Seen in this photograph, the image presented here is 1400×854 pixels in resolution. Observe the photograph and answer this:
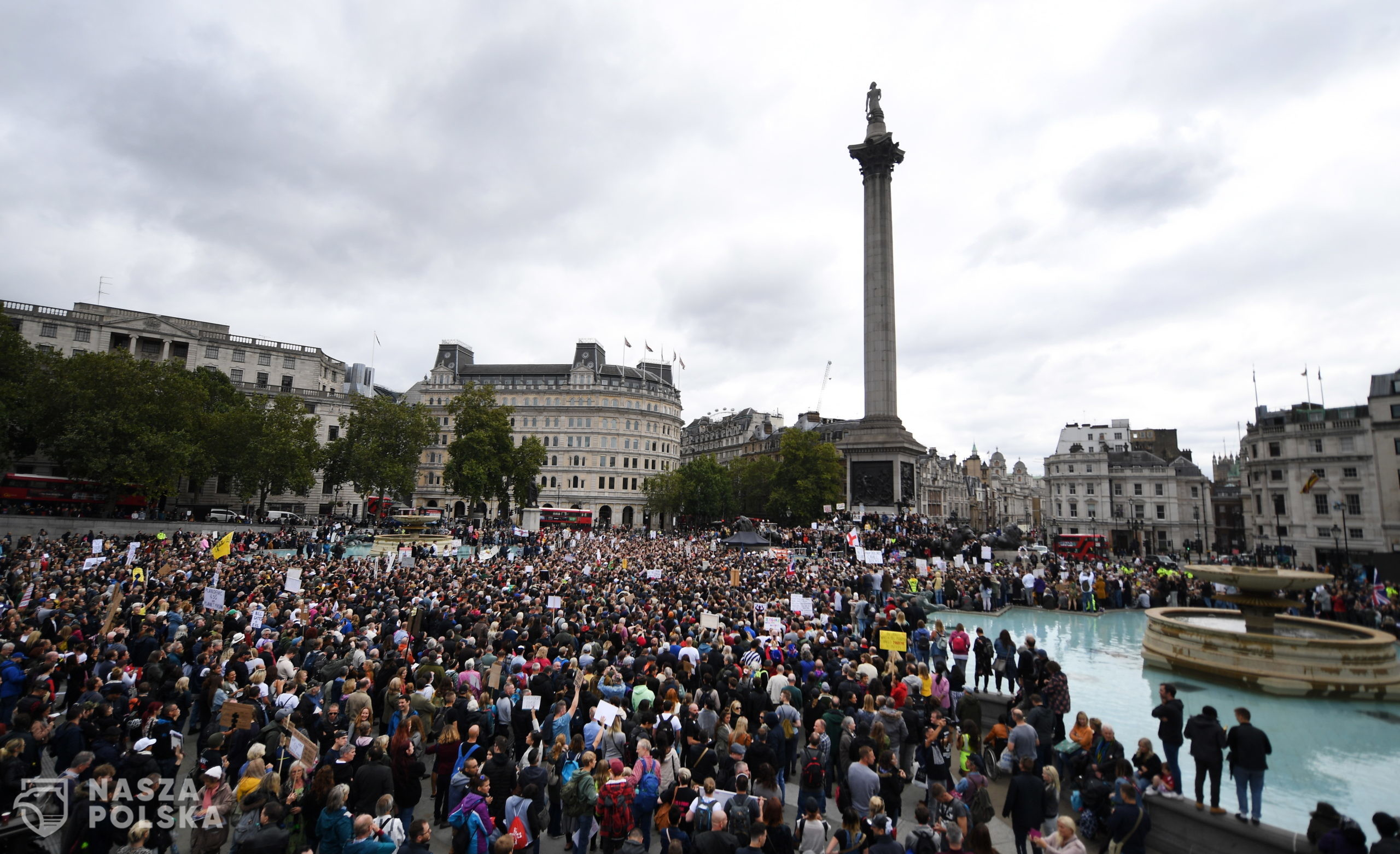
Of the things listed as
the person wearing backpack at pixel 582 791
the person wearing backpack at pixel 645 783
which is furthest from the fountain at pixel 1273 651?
the person wearing backpack at pixel 582 791

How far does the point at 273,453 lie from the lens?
48.7 m

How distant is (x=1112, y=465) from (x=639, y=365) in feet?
227

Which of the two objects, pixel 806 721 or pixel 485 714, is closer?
pixel 485 714

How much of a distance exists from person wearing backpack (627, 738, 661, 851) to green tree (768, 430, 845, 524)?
59.9 m

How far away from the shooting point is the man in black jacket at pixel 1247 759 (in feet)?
24.9

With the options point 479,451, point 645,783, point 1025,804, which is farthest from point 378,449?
point 1025,804

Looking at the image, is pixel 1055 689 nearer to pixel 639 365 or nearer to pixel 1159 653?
pixel 1159 653

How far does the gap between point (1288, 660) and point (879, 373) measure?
119ft

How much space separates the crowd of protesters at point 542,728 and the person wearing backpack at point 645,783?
4 cm

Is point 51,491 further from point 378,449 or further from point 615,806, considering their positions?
point 615,806

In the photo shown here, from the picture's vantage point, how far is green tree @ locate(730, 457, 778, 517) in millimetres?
84750

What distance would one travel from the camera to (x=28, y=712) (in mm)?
7590

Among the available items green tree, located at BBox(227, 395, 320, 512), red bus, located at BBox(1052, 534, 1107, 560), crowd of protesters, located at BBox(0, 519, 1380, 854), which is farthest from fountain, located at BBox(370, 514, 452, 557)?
red bus, located at BBox(1052, 534, 1107, 560)

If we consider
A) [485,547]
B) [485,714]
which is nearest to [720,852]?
[485,714]
